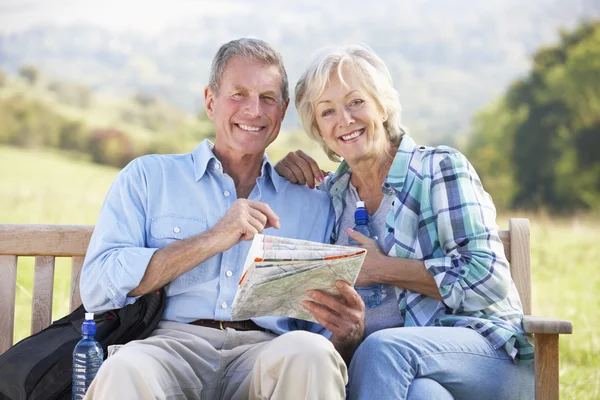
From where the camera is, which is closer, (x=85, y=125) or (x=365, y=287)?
(x=365, y=287)

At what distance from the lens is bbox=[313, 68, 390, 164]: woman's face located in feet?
10.9

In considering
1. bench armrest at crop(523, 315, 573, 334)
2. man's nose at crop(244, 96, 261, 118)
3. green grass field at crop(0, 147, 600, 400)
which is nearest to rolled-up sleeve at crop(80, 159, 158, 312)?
man's nose at crop(244, 96, 261, 118)

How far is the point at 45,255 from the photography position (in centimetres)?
350

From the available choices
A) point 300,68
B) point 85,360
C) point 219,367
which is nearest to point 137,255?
point 85,360

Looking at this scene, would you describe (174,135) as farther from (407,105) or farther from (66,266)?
(66,266)

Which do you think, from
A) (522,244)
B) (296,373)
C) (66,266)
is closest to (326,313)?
(296,373)

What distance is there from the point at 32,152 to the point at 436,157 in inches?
768

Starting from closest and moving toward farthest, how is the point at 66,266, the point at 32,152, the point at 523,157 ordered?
1. the point at 66,266
2. the point at 32,152
3. the point at 523,157

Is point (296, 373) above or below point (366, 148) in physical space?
below

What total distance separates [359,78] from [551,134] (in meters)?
23.3

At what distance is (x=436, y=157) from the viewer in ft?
10.6

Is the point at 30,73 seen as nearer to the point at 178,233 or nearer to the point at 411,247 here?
the point at 178,233

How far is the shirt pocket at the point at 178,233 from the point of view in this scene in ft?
10.5

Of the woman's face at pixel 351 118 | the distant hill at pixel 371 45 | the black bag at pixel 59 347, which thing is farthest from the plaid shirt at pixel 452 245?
the distant hill at pixel 371 45
